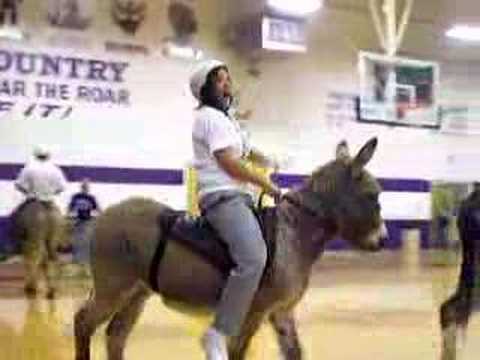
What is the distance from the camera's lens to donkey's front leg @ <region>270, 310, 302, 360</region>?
5828mm

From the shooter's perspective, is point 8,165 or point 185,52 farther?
point 185,52

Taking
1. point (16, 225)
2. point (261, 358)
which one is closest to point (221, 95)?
point (261, 358)

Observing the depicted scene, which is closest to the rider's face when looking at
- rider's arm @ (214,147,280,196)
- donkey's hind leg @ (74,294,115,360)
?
rider's arm @ (214,147,280,196)

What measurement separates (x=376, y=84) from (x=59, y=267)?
23.4 feet

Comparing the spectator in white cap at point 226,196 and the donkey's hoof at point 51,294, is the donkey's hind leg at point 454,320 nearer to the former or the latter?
the spectator in white cap at point 226,196

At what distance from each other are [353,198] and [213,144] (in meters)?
0.99

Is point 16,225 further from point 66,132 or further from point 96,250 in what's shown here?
point 96,250

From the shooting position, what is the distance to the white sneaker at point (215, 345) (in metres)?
5.34

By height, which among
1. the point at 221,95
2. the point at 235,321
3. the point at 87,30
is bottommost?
the point at 235,321

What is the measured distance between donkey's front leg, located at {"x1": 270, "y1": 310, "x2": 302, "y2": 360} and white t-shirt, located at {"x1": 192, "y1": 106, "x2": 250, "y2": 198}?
86cm

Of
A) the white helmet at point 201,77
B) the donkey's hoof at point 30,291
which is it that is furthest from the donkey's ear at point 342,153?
the donkey's hoof at point 30,291

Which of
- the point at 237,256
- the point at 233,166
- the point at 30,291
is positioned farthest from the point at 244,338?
the point at 30,291

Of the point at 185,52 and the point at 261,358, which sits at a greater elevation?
the point at 185,52

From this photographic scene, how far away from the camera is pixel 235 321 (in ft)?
17.6
